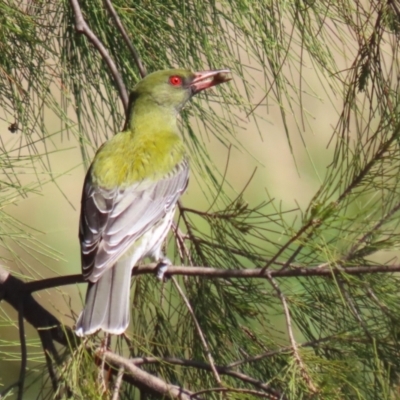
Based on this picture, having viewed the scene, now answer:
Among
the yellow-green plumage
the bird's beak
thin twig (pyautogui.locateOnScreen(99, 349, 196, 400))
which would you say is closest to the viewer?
thin twig (pyautogui.locateOnScreen(99, 349, 196, 400))

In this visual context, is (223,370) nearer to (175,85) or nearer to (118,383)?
(118,383)

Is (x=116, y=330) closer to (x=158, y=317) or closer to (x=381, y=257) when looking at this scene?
(x=158, y=317)

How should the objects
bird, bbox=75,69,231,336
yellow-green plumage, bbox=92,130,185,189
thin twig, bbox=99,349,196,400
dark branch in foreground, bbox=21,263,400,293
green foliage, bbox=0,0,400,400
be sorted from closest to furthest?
1. dark branch in foreground, bbox=21,263,400,293
2. green foliage, bbox=0,0,400,400
3. thin twig, bbox=99,349,196,400
4. bird, bbox=75,69,231,336
5. yellow-green plumage, bbox=92,130,185,189

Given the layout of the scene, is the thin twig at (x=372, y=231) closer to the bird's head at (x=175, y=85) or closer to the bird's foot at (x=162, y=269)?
the bird's foot at (x=162, y=269)

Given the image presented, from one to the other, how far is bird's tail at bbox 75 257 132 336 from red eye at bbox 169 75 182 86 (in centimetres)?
70

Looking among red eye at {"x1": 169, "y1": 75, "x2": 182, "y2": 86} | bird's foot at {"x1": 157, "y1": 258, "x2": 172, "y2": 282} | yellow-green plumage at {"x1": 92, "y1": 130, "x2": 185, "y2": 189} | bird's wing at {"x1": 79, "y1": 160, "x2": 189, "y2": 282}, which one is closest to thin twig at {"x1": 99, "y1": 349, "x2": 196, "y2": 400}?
bird's foot at {"x1": 157, "y1": 258, "x2": 172, "y2": 282}

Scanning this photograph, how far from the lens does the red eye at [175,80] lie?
3.07m

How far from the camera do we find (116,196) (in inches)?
116

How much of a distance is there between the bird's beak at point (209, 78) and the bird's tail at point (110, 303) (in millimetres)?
633

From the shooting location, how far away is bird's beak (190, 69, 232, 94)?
275 cm

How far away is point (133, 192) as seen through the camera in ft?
9.84

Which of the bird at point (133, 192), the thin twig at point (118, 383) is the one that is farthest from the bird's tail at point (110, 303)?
the thin twig at point (118, 383)

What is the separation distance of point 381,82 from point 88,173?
1.16m

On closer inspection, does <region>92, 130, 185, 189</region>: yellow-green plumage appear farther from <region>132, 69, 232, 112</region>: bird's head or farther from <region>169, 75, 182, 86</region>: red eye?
<region>169, 75, 182, 86</region>: red eye
